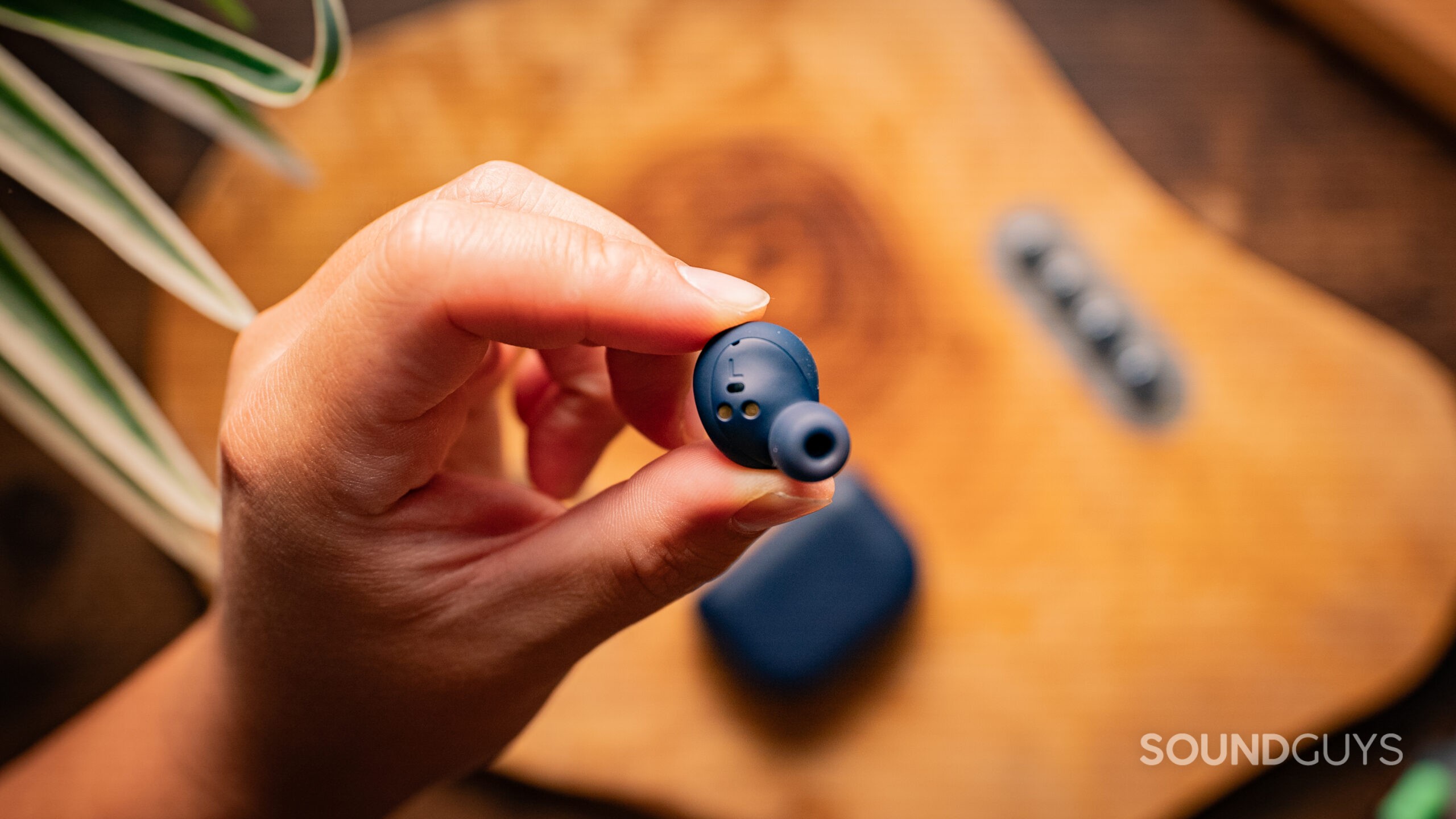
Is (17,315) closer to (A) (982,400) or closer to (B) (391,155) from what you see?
(B) (391,155)

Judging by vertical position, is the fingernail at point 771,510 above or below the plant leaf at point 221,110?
below

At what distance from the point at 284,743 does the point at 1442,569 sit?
0.80m

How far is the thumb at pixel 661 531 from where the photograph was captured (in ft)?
1.18

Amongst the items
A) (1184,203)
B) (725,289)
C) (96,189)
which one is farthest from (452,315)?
(1184,203)

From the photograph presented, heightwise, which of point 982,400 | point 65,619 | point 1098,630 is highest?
point 982,400

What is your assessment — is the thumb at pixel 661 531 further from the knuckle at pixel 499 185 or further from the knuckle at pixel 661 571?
the knuckle at pixel 499 185

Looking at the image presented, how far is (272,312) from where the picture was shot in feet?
1.43

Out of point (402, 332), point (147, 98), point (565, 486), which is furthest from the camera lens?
point (147, 98)

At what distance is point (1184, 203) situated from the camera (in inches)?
33.4

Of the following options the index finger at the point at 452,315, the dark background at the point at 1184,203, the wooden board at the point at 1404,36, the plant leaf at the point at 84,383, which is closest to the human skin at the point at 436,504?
the index finger at the point at 452,315

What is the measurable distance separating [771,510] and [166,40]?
0.46 meters

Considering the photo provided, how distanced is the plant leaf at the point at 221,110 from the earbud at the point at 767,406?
1.45 ft

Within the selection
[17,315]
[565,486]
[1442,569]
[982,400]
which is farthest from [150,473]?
[1442,569]

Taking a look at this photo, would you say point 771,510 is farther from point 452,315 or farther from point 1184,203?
point 1184,203
